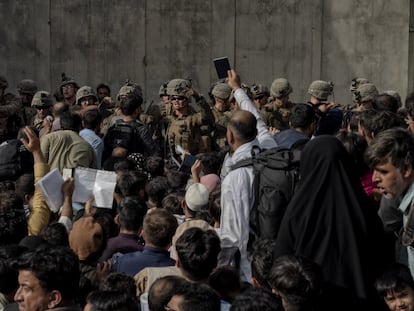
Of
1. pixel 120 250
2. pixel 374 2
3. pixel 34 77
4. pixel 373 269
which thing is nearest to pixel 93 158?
pixel 120 250

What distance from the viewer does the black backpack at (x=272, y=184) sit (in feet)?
23.0

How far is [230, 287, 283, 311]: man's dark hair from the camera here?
5.08 meters

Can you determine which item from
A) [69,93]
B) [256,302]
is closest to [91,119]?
[69,93]

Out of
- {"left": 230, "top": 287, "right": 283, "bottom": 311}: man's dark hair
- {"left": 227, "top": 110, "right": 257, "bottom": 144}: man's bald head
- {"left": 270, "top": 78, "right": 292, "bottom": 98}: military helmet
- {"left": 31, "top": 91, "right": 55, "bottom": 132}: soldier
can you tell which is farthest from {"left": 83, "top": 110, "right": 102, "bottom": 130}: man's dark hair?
{"left": 230, "top": 287, "right": 283, "bottom": 311}: man's dark hair

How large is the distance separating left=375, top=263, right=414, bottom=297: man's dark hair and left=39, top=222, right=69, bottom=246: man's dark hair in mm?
2138

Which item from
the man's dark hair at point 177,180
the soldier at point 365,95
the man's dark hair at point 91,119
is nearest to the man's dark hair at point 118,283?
the man's dark hair at point 177,180

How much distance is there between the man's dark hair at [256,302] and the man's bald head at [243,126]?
2.39 m

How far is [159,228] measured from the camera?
6.84 meters

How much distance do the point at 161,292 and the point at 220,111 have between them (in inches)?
352

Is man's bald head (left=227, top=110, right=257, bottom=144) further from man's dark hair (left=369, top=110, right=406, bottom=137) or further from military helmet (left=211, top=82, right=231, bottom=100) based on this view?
military helmet (left=211, top=82, right=231, bottom=100)

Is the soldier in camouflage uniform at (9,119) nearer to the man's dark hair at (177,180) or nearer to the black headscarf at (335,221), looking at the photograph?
the man's dark hair at (177,180)

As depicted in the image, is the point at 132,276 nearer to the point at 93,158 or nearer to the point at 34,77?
the point at 93,158

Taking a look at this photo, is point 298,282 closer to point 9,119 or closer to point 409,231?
point 409,231

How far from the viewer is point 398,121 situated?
7.50 metres
